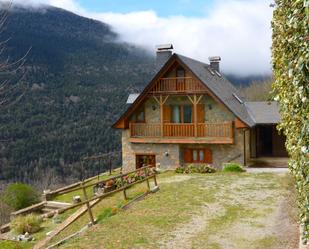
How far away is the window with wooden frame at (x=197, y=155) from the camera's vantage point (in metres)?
25.2

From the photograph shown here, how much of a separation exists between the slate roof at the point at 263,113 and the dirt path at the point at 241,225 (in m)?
11.5

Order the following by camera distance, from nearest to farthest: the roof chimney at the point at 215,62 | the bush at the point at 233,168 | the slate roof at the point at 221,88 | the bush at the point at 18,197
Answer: the bush at the point at 18,197 < the bush at the point at 233,168 < the slate roof at the point at 221,88 < the roof chimney at the point at 215,62

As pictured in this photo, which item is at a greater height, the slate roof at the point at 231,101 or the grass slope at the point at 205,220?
the slate roof at the point at 231,101

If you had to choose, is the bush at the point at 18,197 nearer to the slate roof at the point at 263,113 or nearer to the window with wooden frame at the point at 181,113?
the window with wooden frame at the point at 181,113

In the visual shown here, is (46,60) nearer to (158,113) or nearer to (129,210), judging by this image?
(158,113)

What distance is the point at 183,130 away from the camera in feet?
83.1

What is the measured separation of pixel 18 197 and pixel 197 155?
1089 centimetres

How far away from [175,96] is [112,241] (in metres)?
16.8

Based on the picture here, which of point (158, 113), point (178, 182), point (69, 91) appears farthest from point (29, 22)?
point (178, 182)

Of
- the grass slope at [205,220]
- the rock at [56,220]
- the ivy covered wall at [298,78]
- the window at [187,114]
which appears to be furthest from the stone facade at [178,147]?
the ivy covered wall at [298,78]

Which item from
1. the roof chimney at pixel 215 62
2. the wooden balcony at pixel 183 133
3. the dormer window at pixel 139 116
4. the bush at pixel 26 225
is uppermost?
the roof chimney at pixel 215 62

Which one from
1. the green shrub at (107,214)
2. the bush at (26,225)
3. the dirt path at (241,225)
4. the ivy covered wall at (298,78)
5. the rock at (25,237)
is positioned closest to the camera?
the ivy covered wall at (298,78)

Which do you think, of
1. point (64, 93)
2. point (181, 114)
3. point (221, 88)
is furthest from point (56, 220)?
point (64, 93)

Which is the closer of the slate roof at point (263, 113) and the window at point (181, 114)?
the window at point (181, 114)
